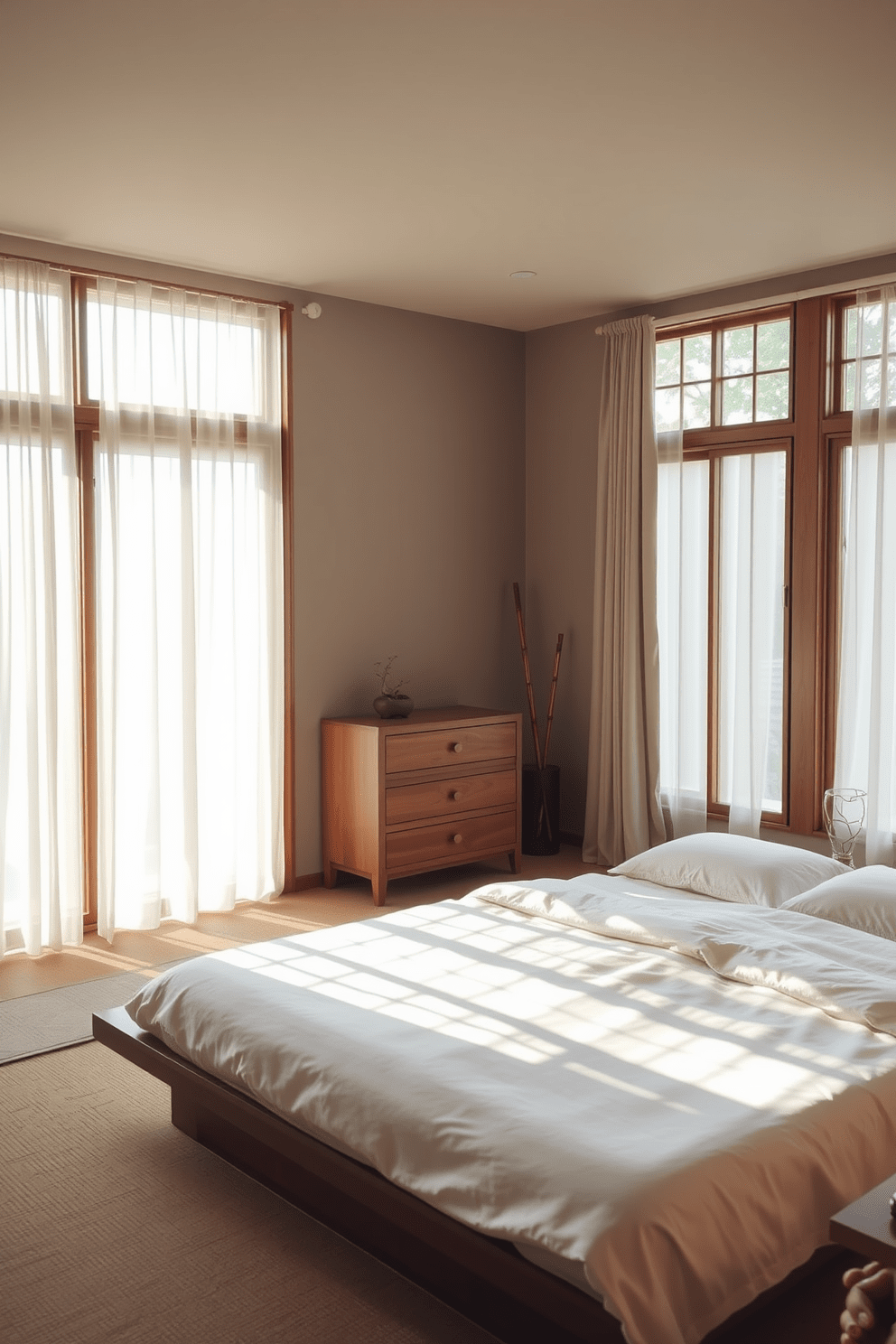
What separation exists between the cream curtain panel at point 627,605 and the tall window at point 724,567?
0.09 meters

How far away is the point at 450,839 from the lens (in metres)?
5.27

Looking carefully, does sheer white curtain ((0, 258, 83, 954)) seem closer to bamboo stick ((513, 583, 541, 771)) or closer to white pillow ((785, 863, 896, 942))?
bamboo stick ((513, 583, 541, 771))

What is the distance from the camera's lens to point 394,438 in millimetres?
5551

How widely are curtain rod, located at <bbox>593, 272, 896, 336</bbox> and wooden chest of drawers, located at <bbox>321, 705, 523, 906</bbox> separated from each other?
2022 millimetres

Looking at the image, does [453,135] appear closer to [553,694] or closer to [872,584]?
[872,584]

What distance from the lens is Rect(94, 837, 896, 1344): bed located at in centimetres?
189

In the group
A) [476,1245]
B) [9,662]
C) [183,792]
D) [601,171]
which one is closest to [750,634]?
[601,171]

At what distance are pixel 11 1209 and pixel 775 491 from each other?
13.2ft

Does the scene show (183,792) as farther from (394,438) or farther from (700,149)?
(700,149)

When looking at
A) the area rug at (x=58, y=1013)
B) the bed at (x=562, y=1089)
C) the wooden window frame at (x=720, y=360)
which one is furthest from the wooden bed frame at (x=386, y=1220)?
the wooden window frame at (x=720, y=360)

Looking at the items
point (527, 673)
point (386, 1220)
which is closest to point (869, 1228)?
point (386, 1220)

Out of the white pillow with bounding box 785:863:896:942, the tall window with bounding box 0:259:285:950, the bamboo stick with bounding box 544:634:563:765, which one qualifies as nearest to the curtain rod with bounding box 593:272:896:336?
the bamboo stick with bounding box 544:634:563:765

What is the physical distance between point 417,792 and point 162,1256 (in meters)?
2.86

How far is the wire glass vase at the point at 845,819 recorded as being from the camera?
468 centimetres
